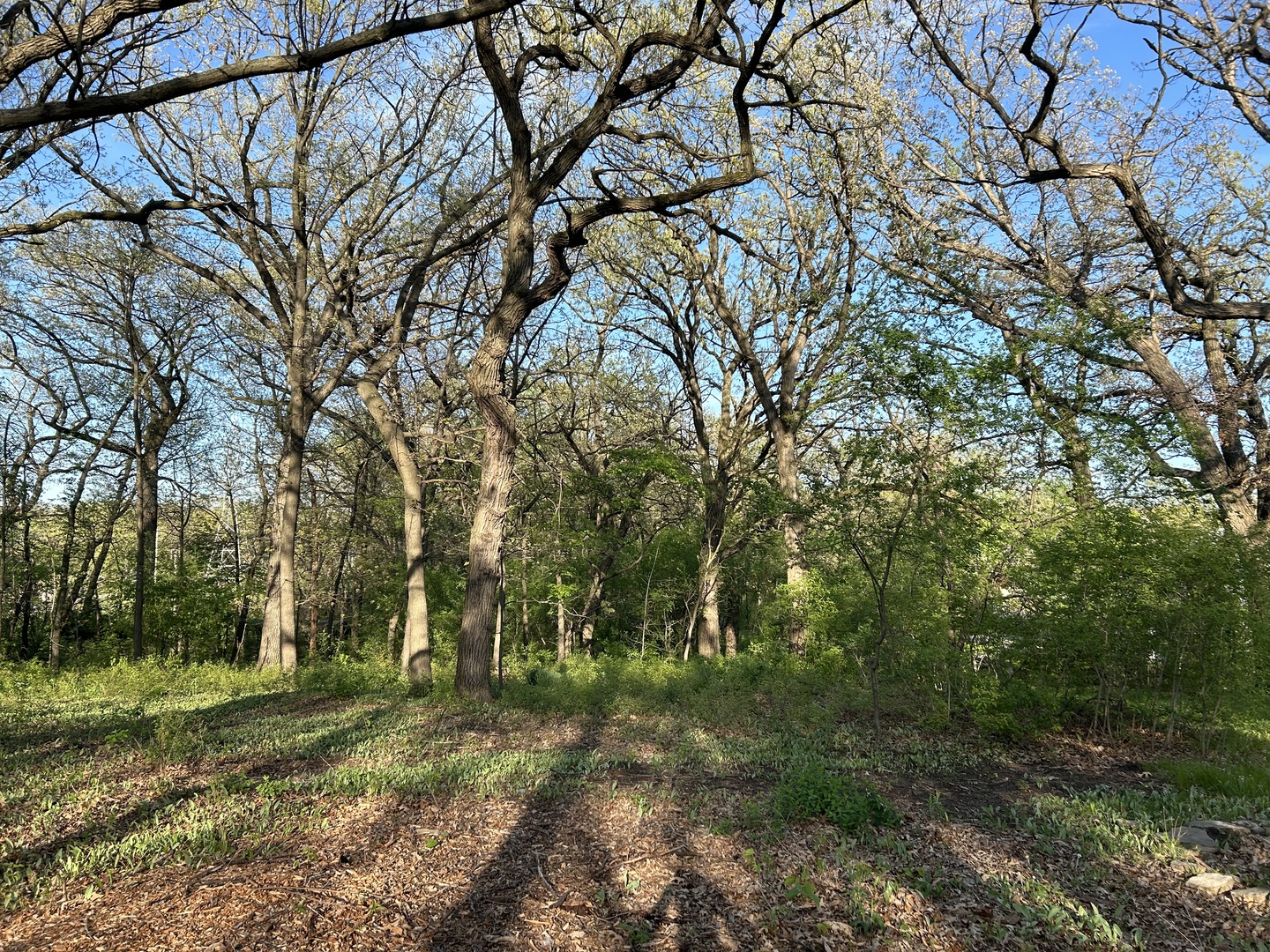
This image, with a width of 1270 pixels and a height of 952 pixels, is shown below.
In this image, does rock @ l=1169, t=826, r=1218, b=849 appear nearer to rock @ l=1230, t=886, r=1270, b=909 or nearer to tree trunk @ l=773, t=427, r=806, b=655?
rock @ l=1230, t=886, r=1270, b=909

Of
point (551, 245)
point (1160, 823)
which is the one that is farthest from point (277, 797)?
point (551, 245)

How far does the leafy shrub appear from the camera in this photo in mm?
4996

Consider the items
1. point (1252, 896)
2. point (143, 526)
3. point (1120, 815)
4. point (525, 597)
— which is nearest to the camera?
point (1252, 896)

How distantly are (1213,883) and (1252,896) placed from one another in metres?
0.19

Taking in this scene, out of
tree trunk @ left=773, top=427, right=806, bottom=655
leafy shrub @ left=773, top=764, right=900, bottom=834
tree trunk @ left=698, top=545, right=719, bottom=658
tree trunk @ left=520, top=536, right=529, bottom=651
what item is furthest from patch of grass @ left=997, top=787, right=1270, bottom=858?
tree trunk @ left=698, top=545, right=719, bottom=658

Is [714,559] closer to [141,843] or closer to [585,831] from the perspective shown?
[585,831]

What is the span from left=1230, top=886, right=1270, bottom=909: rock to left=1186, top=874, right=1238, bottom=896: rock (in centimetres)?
6

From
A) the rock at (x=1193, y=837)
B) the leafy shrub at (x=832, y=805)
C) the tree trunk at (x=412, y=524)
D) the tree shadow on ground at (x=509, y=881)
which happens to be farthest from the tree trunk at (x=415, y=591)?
the rock at (x=1193, y=837)

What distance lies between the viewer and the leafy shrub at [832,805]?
4996mm

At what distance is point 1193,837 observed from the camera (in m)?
4.88

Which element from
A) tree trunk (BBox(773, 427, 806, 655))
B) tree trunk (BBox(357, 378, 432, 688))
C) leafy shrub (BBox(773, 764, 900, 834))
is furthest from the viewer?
tree trunk (BBox(773, 427, 806, 655))

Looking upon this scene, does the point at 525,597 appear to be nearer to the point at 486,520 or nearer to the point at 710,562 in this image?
the point at 710,562

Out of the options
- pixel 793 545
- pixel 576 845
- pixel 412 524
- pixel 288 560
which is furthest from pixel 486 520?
pixel 793 545

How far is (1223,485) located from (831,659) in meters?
7.17
